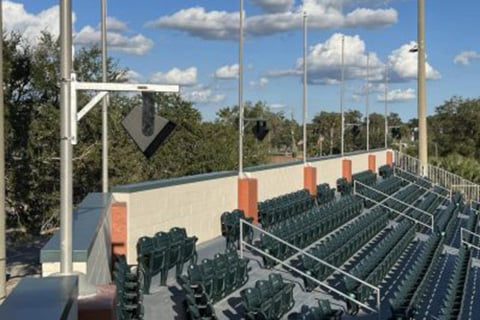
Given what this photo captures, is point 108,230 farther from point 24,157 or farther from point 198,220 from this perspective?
point 24,157

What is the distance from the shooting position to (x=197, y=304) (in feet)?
30.7

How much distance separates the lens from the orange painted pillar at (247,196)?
1714cm

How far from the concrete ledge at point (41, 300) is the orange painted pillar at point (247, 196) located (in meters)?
12.5

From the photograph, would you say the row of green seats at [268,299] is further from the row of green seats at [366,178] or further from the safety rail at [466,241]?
the row of green seats at [366,178]

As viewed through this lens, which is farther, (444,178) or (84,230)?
(444,178)

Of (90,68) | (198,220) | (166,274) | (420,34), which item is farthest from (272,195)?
(420,34)

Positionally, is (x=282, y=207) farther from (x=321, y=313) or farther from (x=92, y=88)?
(x=92, y=88)

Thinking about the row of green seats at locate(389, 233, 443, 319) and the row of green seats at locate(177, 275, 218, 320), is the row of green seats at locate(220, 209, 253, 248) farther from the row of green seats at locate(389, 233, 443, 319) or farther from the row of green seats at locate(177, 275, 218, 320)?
the row of green seats at locate(177, 275, 218, 320)

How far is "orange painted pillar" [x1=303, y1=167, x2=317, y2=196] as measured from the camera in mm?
24000

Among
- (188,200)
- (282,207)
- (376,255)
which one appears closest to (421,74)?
(282,207)

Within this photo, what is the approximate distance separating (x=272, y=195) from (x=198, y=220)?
610 centimetres

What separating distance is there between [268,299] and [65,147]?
5.36 m

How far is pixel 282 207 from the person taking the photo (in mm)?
18750

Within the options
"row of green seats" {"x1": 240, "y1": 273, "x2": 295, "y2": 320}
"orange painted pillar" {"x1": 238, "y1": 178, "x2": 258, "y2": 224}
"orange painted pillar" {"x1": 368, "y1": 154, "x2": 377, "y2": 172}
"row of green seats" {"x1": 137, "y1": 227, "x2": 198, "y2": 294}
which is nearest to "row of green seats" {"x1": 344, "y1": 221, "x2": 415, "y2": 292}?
"row of green seats" {"x1": 240, "y1": 273, "x2": 295, "y2": 320}
